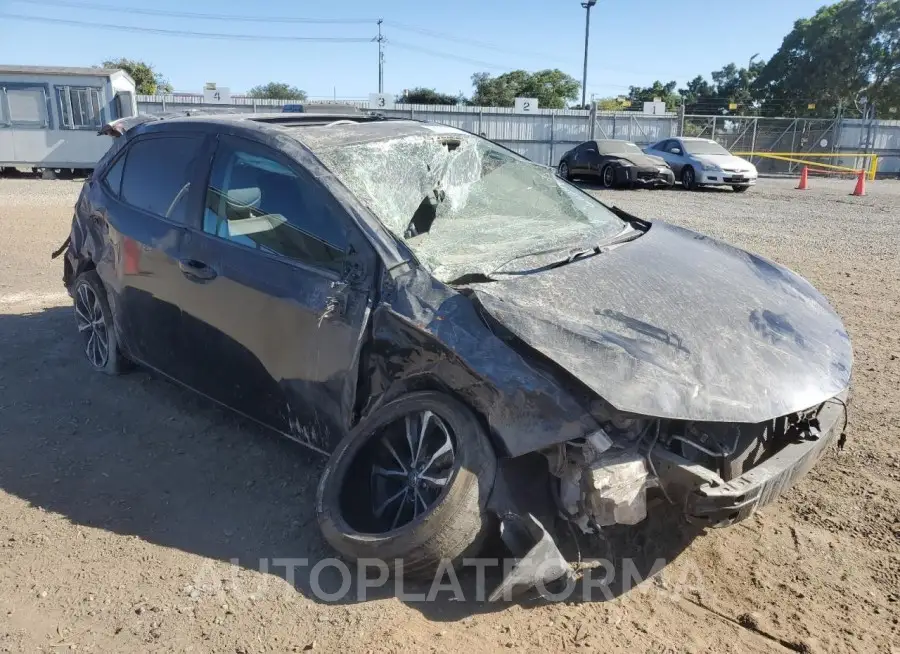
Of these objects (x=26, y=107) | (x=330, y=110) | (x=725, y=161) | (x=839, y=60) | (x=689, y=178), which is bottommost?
(x=689, y=178)

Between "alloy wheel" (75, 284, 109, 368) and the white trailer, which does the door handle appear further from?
the white trailer

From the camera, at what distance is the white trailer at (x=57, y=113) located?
63.1ft

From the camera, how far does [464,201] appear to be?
394cm

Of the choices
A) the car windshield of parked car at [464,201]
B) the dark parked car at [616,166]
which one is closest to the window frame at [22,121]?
the dark parked car at [616,166]

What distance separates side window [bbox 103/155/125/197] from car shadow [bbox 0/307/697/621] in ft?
4.17

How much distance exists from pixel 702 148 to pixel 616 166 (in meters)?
2.71

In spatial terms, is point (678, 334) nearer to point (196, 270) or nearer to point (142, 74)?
point (196, 270)

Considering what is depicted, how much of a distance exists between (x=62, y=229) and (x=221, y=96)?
51.1ft

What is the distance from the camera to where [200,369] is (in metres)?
3.82

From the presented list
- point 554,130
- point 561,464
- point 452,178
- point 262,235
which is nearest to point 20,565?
point 262,235

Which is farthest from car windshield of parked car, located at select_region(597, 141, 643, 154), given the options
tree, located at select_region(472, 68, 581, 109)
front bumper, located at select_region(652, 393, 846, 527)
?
tree, located at select_region(472, 68, 581, 109)

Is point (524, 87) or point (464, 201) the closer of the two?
point (464, 201)

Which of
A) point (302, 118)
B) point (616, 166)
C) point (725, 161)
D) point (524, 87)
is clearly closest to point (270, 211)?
point (302, 118)

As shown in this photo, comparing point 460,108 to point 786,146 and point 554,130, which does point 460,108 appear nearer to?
point 554,130
